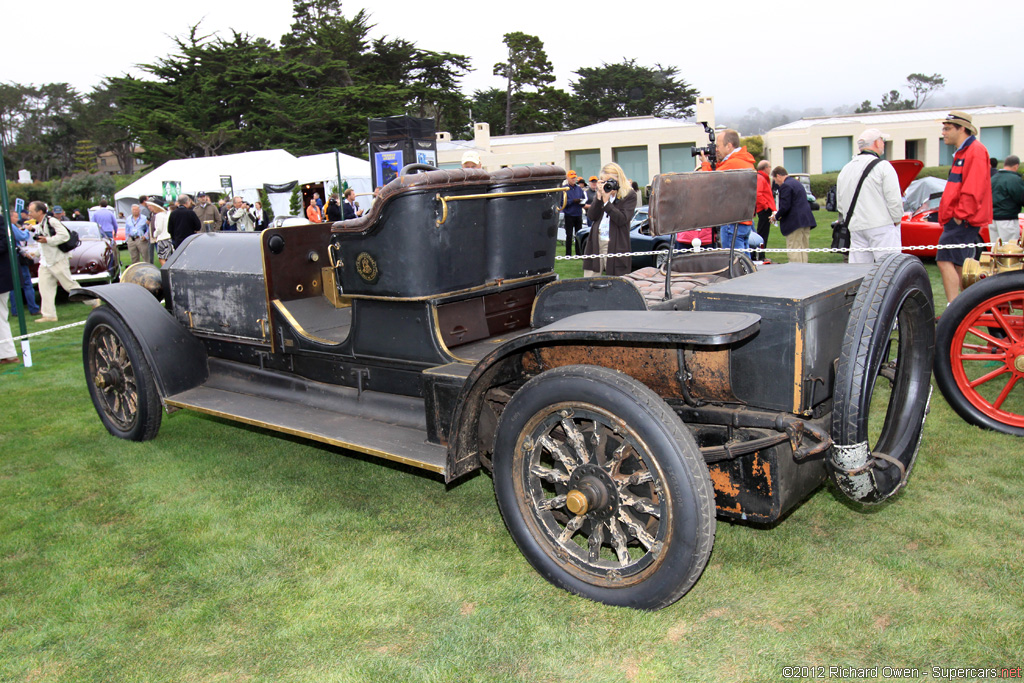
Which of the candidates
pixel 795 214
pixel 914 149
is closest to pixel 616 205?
pixel 795 214

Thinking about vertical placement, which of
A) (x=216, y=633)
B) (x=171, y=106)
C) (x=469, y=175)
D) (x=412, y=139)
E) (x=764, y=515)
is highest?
(x=171, y=106)

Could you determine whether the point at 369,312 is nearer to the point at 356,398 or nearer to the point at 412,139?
the point at 356,398

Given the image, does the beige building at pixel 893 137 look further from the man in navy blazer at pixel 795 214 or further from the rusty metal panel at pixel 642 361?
the rusty metal panel at pixel 642 361

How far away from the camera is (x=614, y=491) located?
2.61 m

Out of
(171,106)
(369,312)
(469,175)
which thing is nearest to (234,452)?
(369,312)

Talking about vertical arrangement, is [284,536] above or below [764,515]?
below

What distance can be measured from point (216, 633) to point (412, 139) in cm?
1460

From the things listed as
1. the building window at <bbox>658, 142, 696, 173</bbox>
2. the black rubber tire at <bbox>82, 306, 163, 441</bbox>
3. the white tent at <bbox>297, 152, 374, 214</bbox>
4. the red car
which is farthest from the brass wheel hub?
the building window at <bbox>658, 142, 696, 173</bbox>

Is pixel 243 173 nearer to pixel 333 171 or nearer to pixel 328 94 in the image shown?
pixel 333 171

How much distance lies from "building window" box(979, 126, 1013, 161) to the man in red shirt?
39459 millimetres

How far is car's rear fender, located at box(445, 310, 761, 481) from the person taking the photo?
2.30m

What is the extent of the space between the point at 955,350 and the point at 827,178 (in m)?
34.4

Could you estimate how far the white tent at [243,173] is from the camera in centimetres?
2342

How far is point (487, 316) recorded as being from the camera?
4.00 metres
